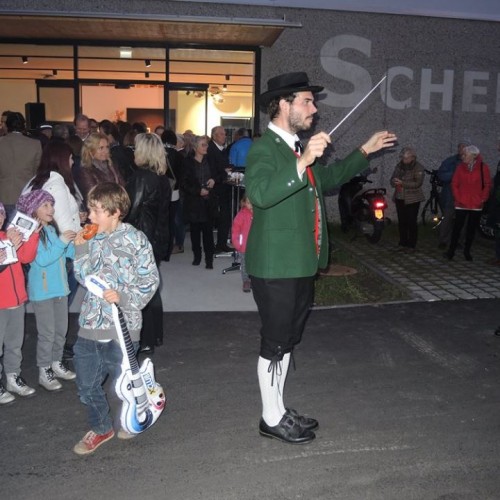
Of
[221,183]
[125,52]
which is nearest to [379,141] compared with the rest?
[221,183]

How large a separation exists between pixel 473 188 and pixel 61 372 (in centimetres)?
733

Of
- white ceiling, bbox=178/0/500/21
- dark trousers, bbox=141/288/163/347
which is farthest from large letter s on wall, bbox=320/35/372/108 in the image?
dark trousers, bbox=141/288/163/347

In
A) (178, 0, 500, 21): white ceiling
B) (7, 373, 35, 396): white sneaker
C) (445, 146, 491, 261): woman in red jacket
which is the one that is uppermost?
(178, 0, 500, 21): white ceiling

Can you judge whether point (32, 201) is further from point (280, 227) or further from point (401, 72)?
point (401, 72)

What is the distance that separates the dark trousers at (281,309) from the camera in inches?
160

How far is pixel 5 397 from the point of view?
4.89 metres

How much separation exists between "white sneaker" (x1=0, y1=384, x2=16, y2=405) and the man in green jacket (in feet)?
6.53

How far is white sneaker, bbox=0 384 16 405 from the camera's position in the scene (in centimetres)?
487

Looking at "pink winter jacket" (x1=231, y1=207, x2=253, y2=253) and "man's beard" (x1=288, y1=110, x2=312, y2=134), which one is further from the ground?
"man's beard" (x1=288, y1=110, x2=312, y2=134)

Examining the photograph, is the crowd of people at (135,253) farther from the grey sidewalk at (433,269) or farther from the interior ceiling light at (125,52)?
the interior ceiling light at (125,52)

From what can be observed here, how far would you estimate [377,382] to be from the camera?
5367mm

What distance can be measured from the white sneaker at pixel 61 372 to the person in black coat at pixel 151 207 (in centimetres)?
75

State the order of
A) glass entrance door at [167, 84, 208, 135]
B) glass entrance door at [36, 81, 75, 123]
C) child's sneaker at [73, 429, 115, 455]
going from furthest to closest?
glass entrance door at [167, 84, 208, 135] < glass entrance door at [36, 81, 75, 123] < child's sneaker at [73, 429, 115, 455]

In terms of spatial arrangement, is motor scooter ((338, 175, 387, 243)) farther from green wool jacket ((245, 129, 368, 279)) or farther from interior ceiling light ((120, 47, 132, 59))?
green wool jacket ((245, 129, 368, 279))
